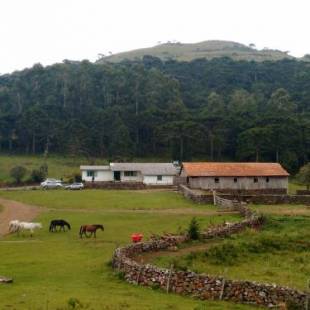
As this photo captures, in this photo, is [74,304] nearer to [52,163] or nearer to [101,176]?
[101,176]

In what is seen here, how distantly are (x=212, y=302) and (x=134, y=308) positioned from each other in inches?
134

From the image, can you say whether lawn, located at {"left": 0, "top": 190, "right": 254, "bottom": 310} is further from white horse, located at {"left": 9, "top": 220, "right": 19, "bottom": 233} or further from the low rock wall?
the low rock wall

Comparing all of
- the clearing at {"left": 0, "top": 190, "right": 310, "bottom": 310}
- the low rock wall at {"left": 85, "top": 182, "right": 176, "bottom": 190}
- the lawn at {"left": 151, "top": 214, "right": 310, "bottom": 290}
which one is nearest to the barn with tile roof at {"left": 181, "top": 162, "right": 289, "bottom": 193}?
the low rock wall at {"left": 85, "top": 182, "right": 176, "bottom": 190}

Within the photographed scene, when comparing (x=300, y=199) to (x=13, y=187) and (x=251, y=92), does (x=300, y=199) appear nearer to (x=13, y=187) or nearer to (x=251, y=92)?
(x=13, y=187)

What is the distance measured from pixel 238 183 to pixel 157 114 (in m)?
52.2

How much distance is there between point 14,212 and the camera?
5031 cm

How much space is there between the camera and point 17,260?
28156 mm

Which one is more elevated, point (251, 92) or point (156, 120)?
point (251, 92)

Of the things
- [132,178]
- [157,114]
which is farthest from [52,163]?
[157,114]

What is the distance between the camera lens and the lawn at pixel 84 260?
780 inches

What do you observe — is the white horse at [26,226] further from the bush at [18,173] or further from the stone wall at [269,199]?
the bush at [18,173]

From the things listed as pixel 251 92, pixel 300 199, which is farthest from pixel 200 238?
pixel 251 92

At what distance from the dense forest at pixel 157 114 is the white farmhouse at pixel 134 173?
18617 mm

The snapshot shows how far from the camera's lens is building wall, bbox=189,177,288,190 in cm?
6788
